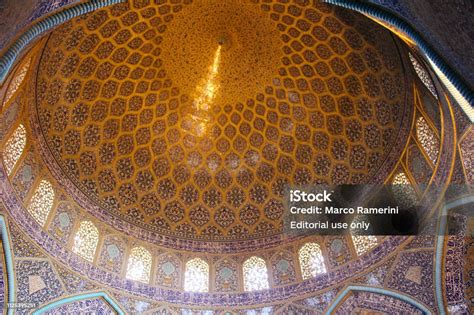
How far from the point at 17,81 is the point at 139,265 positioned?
5670 mm

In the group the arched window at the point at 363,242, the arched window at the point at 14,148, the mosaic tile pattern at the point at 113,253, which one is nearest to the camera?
the arched window at the point at 14,148

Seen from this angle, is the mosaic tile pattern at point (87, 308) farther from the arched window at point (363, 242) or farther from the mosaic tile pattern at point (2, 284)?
the arched window at point (363, 242)

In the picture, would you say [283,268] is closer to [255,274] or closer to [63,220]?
[255,274]

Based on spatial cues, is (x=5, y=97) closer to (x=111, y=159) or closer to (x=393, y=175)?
(x=111, y=159)

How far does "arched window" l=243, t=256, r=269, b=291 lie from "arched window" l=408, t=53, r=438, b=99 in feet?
21.3

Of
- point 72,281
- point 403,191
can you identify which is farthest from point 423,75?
point 72,281

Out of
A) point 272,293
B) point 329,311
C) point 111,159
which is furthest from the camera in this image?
point 111,159

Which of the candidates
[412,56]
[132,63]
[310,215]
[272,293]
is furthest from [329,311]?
[132,63]

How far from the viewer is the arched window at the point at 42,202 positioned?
12.0 metres

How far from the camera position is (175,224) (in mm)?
14578

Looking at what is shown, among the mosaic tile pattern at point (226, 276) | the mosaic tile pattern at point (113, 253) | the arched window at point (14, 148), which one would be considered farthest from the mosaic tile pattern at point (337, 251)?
the arched window at point (14, 148)

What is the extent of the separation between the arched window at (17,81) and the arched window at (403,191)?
956cm

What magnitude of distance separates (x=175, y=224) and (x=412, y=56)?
799cm

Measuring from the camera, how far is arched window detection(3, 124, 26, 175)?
1147cm
